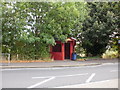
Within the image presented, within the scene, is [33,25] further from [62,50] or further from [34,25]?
[62,50]

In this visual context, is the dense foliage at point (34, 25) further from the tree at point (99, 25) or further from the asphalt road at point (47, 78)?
the asphalt road at point (47, 78)

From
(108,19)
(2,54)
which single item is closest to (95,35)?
(108,19)

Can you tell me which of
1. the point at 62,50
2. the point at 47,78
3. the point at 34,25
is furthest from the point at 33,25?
the point at 47,78

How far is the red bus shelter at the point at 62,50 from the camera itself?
60.2 feet

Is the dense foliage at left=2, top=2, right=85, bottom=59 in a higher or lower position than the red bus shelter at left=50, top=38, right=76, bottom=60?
higher

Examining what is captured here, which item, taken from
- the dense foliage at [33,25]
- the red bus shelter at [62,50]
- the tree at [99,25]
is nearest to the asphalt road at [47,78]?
the dense foliage at [33,25]

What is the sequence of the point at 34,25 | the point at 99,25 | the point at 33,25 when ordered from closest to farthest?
the point at 34,25 → the point at 33,25 → the point at 99,25

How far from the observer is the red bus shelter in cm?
1836

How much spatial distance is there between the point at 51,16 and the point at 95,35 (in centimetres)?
540

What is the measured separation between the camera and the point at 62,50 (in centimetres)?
1841

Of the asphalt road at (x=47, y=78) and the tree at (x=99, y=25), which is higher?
the tree at (x=99, y=25)

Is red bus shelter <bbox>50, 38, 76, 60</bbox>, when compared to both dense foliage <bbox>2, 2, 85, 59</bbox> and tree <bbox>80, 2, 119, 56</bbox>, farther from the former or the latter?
dense foliage <bbox>2, 2, 85, 59</bbox>

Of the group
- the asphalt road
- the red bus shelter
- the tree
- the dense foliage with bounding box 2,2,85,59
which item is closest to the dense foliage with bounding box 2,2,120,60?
the dense foliage with bounding box 2,2,85,59

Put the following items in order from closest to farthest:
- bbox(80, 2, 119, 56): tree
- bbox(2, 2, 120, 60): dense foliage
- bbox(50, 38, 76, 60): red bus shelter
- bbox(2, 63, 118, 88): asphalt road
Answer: bbox(2, 63, 118, 88): asphalt road
bbox(2, 2, 120, 60): dense foliage
bbox(50, 38, 76, 60): red bus shelter
bbox(80, 2, 119, 56): tree
